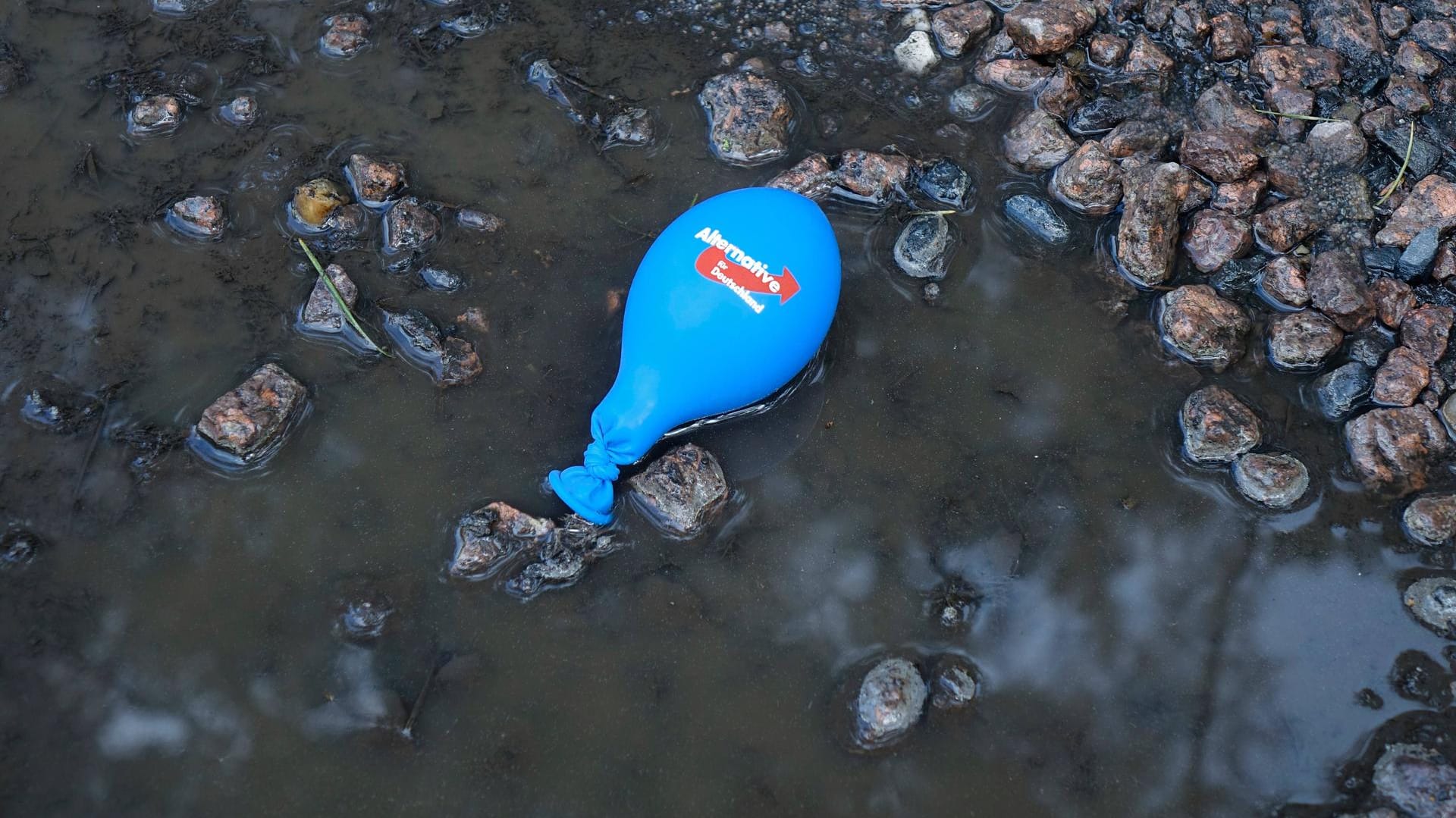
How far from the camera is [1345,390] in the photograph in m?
3.79

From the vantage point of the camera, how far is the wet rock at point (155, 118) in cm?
429

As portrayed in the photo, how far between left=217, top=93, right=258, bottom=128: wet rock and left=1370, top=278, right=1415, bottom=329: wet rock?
192 inches

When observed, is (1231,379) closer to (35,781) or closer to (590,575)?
(590,575)

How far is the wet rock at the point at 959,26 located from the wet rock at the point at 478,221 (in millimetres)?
2339

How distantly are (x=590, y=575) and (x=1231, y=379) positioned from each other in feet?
8.76

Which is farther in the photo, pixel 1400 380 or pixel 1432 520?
pixel 1400 380

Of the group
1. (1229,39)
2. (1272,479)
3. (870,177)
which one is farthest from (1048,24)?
(1272,479)

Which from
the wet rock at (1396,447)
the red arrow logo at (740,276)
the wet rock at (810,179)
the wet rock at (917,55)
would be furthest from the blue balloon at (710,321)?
the wet rock at (1396,447)

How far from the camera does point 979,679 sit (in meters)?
3.28

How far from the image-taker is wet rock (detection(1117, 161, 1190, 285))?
406cm

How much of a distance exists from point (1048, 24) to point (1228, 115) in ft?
3.04

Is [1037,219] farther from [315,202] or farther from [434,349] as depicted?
[315,202]

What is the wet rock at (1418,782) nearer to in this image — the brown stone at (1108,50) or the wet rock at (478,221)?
the brown stone at (1108,50)

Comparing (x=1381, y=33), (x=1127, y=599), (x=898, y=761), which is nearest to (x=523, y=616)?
(x=898, y=761)
